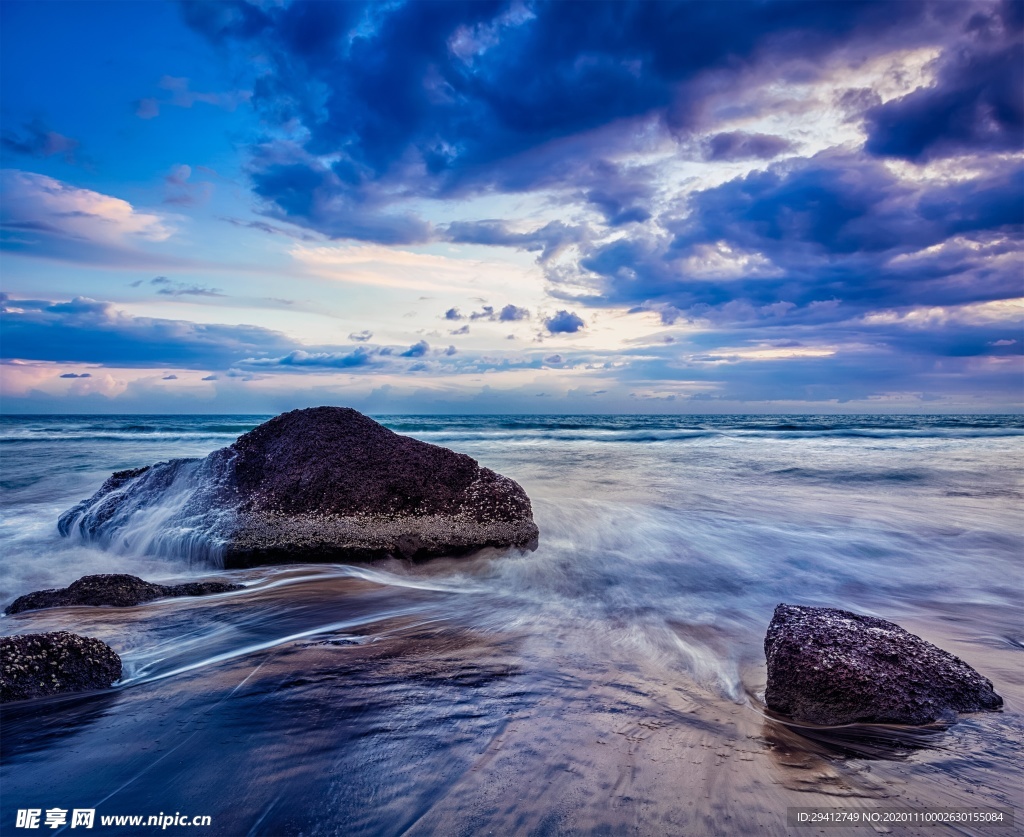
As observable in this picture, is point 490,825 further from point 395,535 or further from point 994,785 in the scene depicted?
point 395,535

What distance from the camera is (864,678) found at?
274 centimetres

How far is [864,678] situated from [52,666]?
13.4 ft

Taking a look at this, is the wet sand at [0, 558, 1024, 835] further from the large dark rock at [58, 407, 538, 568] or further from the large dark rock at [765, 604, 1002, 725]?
the large dark rock at [58, 407, 538, 568]

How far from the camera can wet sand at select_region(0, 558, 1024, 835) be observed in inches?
84.4

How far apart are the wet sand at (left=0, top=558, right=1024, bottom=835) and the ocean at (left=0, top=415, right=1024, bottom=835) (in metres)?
0.01

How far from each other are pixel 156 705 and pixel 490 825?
194cm

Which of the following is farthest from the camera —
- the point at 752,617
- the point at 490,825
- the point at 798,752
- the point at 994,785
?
the point at 752,617

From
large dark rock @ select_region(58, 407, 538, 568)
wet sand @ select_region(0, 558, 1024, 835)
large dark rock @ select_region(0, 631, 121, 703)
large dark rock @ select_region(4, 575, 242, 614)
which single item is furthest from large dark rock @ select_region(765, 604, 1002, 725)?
large dark rock @ select_region(4, 575, 242, 614)

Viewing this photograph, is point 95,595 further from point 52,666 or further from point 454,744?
point 454,744

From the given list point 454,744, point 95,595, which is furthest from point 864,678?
point 95,595

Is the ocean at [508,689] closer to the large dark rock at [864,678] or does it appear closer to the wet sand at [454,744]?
the wet sand at [454,744]

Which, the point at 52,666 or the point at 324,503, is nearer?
the point at 52,666

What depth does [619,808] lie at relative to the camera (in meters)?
2.13

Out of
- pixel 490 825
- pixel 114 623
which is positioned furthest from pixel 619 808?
pixel 114 623
